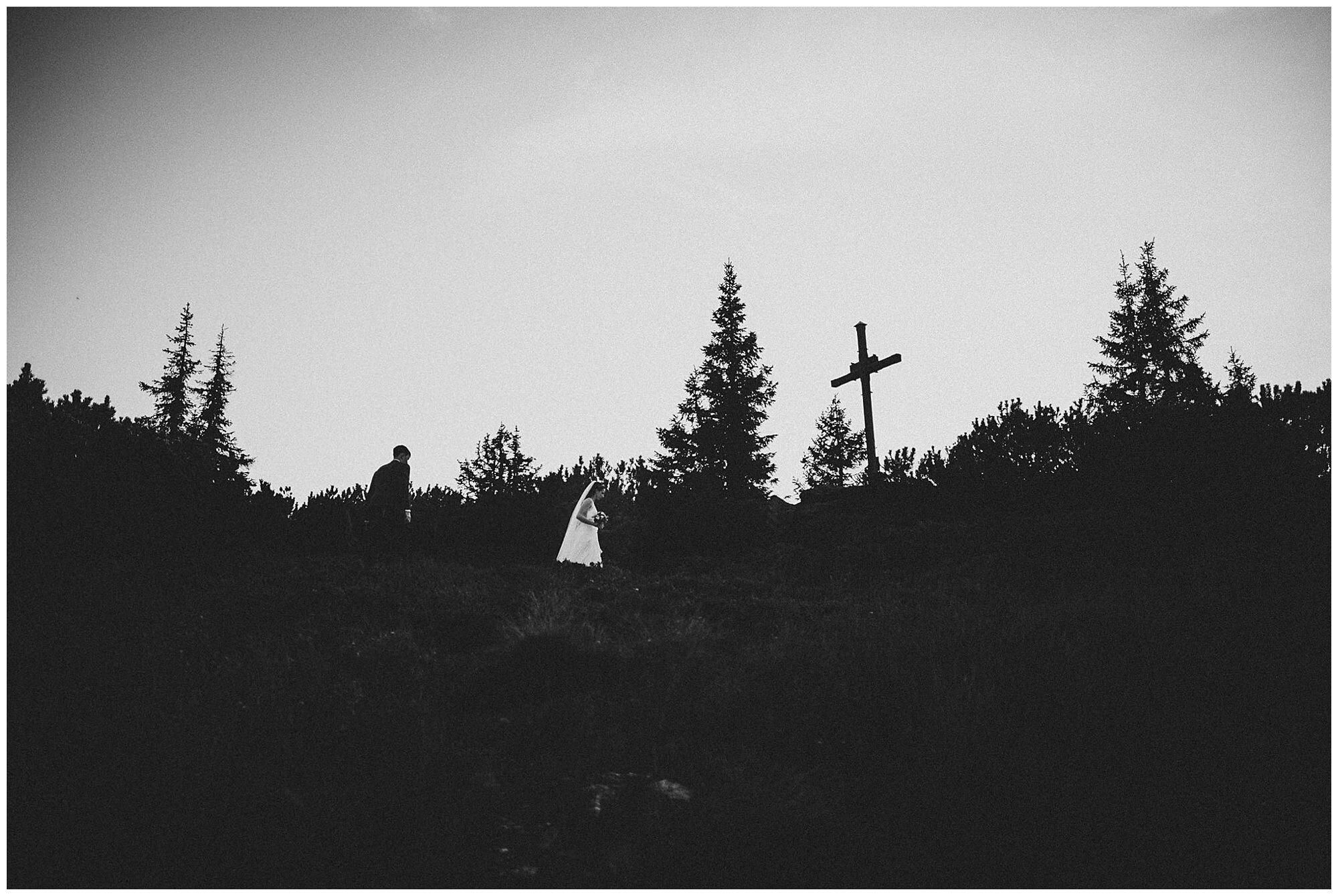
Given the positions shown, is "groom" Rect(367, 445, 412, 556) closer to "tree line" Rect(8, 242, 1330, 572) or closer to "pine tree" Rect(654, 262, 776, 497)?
"tree line" Rect(8, 242, 1330, 572)

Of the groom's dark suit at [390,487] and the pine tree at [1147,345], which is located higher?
the pine tree at [1147,345]

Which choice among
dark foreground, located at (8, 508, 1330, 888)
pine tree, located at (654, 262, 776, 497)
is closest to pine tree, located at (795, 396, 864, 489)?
pine tree, located at (654, 262, 776, 497)

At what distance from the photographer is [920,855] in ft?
11.4

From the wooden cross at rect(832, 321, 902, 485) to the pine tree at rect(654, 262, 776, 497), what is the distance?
655 cm

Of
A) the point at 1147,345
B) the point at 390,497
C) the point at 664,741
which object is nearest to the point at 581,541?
the point at 390,497

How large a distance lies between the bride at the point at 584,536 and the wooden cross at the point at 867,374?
7040 millimetres

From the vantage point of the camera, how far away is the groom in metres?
9.60

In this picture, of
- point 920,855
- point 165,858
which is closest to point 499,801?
point 165,858

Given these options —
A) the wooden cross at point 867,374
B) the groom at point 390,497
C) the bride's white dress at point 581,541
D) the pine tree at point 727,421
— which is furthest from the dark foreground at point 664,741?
the pine tree at point 727,421

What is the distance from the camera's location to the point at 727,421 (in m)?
24.3

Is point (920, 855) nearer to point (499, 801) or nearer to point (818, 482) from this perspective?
point (499, 801)

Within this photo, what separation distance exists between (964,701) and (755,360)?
858 inches

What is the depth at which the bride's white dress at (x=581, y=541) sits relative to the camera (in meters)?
10.5

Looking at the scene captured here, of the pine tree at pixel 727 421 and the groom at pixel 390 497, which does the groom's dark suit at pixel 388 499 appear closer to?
the groom at pixel 390 497
